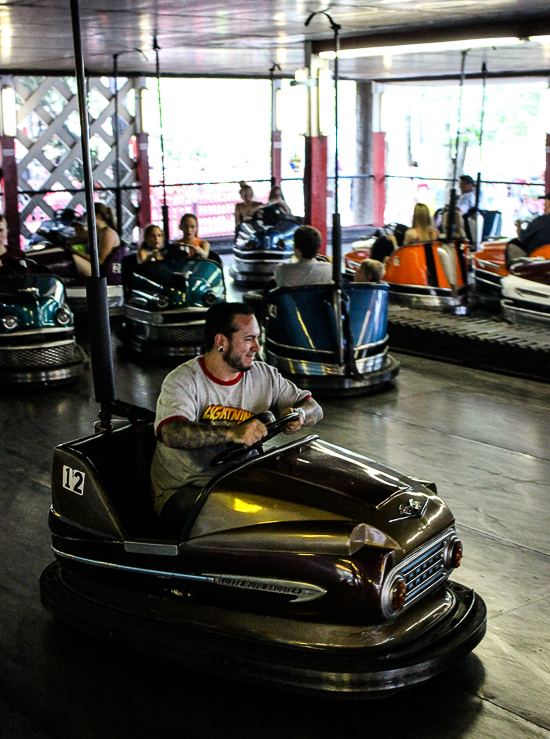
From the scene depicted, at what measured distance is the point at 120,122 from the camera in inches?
439

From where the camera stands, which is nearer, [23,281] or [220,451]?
[220,451]

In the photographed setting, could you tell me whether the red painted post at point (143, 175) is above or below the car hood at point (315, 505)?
above

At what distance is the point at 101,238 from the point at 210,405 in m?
4.27

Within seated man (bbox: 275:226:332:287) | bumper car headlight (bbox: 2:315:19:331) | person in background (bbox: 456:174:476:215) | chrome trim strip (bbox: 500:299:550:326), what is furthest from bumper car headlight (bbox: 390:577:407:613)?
person in background (bbox: 456:174:476:215)

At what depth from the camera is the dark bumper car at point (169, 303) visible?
17.7 feet

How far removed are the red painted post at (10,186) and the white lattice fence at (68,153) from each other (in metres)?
0.25

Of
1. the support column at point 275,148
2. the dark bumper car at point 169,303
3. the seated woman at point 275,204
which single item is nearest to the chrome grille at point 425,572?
the dark bumper car at point 169,303

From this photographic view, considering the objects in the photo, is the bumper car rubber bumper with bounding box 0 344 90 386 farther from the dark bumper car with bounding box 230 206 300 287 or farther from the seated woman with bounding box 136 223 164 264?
the dark bumper car with bounding box 230 206 300 287

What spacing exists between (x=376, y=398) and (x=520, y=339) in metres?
1.05

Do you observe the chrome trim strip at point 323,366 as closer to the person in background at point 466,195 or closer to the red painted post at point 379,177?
the person in background at point 466,195

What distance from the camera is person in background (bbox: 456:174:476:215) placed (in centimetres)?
839

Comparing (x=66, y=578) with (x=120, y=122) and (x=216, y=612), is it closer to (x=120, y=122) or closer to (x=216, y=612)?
(x=216, y=612)

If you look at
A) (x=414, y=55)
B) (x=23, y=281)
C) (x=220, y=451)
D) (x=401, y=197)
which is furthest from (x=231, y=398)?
(x=401, y=197)

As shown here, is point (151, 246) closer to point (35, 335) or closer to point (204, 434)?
point (35, 335)
